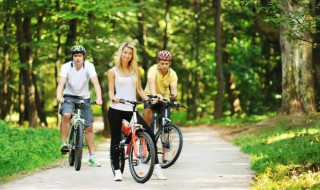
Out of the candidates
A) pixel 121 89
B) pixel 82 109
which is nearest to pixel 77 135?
pixel 82 109

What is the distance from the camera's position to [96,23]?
21875 mm

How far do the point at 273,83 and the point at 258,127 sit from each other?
14815 millimetres

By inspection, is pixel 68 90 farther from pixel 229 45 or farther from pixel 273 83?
pixel 229 45

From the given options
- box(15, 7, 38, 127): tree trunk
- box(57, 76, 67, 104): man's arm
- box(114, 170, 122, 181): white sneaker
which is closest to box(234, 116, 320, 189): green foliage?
box(114, 170, 122, 181): white sneaker

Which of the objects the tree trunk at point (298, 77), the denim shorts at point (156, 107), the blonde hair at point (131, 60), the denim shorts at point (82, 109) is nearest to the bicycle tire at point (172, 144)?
the denim shorts at point (156, 107)

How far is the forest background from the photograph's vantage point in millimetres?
18859

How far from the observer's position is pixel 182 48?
35.9 meters

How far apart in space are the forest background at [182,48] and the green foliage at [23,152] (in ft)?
20.2

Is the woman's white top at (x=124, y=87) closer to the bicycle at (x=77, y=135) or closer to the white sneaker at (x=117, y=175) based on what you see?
the white sneaker at (x=117, y=175)

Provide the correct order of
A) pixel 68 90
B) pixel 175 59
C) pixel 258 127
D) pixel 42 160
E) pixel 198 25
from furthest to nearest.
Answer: pixel 175 59 → pixel 198 25 → pixel 258 127 → pixel 42 160 → pixel 68 90

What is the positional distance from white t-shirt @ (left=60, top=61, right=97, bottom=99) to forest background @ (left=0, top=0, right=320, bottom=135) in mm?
7877

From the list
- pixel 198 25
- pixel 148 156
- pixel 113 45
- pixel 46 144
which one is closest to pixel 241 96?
pixel 198 25

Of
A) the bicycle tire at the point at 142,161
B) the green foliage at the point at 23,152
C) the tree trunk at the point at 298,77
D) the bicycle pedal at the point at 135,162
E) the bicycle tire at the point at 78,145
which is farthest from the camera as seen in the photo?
the tree trunk at the point at 298,77

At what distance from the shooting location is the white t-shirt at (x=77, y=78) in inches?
420
